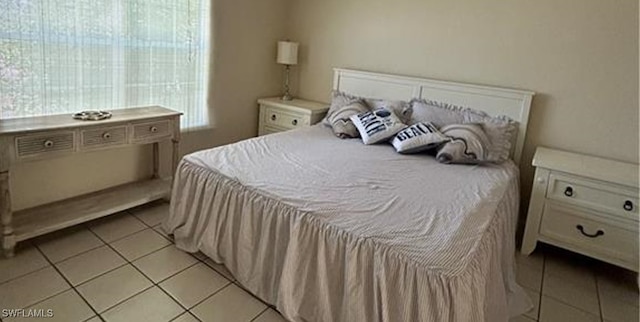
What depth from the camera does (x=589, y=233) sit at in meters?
2.46

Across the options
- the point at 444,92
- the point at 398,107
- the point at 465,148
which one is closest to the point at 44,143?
the point at 398,107

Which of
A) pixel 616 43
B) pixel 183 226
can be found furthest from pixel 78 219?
pixel 616 43

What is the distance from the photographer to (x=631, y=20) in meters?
2.51

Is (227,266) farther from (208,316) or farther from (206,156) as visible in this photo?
(206,156)

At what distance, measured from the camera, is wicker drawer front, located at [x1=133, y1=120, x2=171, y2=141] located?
Answer: 2695mm

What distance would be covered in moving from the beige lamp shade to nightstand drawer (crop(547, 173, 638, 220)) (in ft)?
8.03

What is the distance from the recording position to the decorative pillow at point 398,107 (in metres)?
3.16

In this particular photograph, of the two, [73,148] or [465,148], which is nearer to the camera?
[73,148]

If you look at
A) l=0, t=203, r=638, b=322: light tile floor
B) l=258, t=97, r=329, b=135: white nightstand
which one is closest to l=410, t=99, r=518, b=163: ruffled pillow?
l=0, t=203, r=638, b=322: light tile floor

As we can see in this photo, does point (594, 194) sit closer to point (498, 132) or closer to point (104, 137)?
point (498, 132)

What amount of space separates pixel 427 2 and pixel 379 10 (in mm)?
443

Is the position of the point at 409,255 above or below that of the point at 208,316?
above

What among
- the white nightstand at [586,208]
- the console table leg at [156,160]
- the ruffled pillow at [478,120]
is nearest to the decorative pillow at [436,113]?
the ruffled pillow at [478,120]

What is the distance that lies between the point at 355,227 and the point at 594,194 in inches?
65.0
